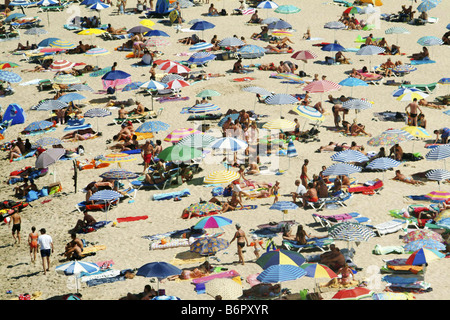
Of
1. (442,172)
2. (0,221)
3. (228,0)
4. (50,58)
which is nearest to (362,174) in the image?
(442,172)

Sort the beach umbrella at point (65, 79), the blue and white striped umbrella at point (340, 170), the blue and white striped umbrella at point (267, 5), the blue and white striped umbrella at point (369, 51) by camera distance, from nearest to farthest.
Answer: the blue and white striped umbrella at point (340, 170)
the beach umbrella at point (65, 79)
the blue and white striped umbrella at point (369, 51)
the blue and white striped umbrella at point (267, 5)

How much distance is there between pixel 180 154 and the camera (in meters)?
22.7

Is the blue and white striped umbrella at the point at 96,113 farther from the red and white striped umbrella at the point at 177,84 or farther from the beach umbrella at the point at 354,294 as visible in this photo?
the beach umbrella at the point at 354,294

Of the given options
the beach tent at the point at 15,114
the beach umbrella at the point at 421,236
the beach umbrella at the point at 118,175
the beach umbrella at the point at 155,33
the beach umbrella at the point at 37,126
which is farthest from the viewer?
the beach umbrella at the point at 155,33

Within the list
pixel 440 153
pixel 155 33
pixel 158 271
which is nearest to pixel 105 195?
pixel 158 271

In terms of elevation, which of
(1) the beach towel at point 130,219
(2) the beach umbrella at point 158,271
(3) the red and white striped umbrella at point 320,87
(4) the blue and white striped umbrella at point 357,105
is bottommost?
(1) the beach towel at point 130,219

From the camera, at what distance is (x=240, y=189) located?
848 inches

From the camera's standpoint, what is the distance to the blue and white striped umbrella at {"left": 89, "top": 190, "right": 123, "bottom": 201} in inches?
806

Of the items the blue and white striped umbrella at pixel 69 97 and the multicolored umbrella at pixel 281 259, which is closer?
the multicolored umbrella at pixel 281 259

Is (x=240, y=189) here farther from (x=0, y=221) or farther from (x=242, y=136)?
(x=0, y=221)

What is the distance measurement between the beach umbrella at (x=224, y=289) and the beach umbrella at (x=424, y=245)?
418cm

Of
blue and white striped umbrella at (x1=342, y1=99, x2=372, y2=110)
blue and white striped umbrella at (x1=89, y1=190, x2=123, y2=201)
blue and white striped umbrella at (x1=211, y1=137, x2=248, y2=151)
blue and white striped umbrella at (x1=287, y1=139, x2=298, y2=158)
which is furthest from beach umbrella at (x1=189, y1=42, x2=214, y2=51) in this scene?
blue and white striped umbrella at (x1=89, y1=190, x2=123, y2=201)

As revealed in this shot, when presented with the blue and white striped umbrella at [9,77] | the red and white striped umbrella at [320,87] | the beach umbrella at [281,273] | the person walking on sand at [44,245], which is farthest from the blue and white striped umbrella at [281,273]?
the blue and white striped umbrella at [9,77]

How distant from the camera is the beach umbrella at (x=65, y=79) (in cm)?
3138
